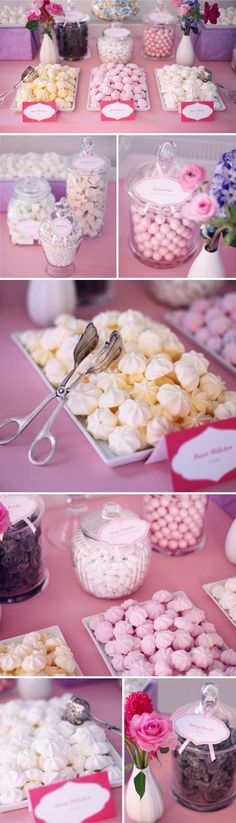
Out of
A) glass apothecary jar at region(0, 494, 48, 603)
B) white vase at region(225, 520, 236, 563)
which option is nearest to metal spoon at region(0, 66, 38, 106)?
glass apothecary jar at region(0, 494, 48, 603)

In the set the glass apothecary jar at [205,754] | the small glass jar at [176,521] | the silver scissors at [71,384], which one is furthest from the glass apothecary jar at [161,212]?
the glass apothecary jar at [205,754]

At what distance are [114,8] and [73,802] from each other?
1502 millimetres

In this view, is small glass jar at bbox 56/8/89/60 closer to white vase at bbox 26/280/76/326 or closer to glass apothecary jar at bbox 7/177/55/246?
glass apothecary jar at bbox 7/177/55/246

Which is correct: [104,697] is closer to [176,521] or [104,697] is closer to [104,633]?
[104,633]

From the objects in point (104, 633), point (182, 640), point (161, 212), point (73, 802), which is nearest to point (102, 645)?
point (104, 633)

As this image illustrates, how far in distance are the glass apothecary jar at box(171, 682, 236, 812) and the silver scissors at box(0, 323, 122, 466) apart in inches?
18.4

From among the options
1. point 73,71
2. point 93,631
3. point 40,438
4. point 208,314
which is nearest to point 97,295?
point 208,314

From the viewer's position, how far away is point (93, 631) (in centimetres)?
157

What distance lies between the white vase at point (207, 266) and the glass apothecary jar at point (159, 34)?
48 centimetres

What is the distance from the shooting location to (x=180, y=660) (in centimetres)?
147

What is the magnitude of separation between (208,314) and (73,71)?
601 mm

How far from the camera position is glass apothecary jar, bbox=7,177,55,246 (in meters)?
1.86

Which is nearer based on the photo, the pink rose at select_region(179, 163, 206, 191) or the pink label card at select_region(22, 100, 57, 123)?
the pink rose at select_region(179, 163, 206, 191)

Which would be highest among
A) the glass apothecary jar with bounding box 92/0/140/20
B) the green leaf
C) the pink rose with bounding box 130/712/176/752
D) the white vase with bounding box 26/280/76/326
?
the glass apothecary jar with bounding box 92/0/140/20
